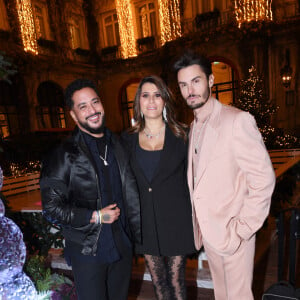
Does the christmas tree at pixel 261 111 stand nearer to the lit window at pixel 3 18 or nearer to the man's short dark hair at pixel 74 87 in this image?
the man's short dark hair at pixel 74 87

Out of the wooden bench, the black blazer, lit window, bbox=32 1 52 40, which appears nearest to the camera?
the black blazer

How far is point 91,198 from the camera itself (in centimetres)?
182

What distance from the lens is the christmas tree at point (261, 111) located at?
9656 mm

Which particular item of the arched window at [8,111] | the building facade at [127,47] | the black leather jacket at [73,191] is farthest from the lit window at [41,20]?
Answer: the black leather jacket at [73,191]

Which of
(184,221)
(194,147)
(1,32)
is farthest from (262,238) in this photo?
(1,32)

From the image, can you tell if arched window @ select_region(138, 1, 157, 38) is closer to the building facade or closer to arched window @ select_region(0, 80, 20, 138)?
the building facade

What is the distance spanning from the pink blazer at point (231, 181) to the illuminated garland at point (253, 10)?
12625 mm

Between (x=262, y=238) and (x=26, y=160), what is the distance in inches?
362

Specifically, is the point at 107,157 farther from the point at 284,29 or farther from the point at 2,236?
the point at 284,29

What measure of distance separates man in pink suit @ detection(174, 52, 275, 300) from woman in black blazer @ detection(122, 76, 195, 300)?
15cm

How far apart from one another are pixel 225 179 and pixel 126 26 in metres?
17.1

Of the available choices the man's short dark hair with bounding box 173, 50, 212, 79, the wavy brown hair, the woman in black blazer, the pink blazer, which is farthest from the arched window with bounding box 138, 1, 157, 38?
the pink blazer

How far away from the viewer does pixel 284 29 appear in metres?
12.5

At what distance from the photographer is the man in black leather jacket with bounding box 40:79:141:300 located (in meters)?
1.77
